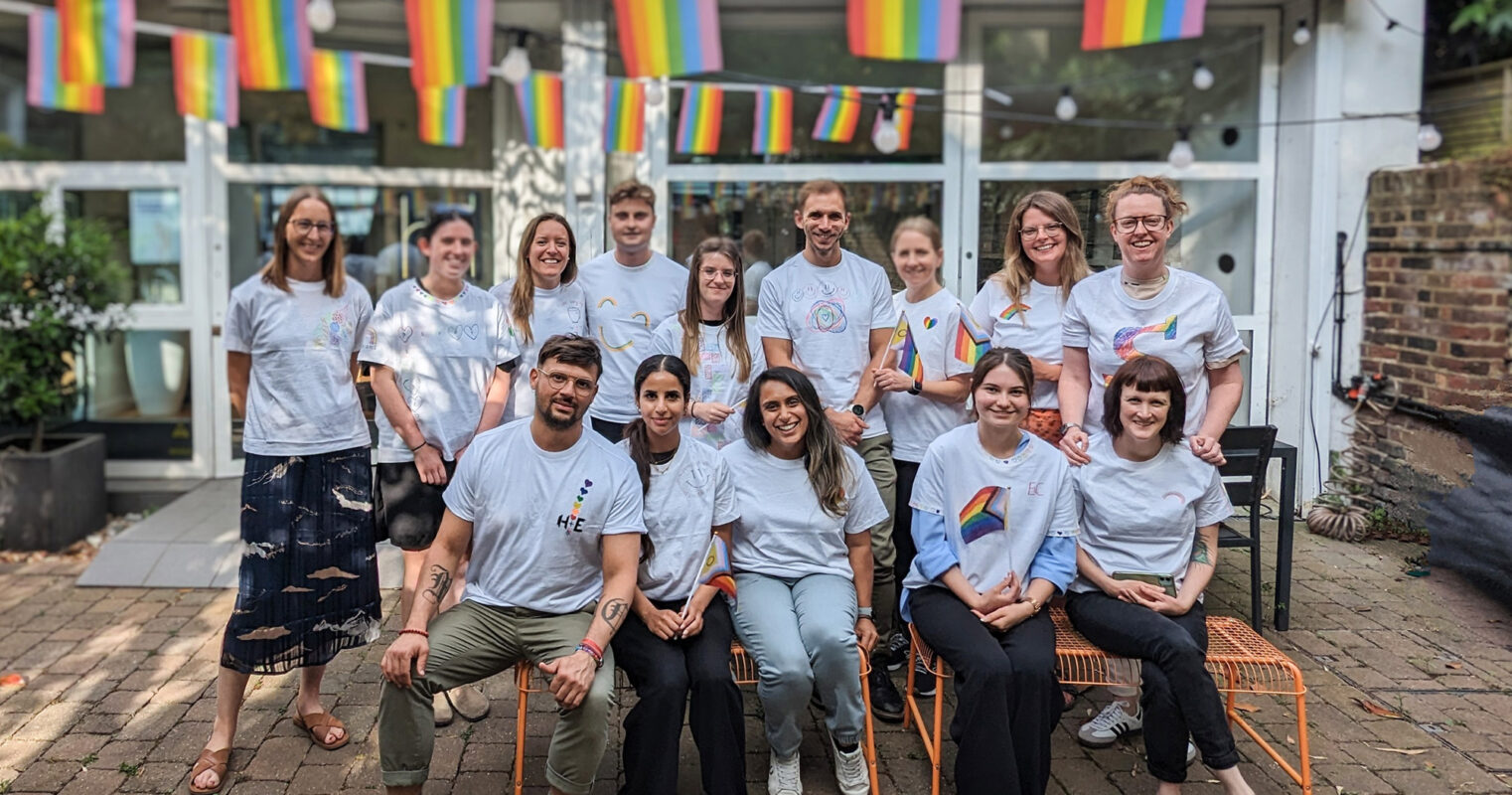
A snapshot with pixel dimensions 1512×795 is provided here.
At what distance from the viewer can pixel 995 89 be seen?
680 cm

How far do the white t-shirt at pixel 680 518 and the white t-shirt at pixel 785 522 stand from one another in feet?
0.28

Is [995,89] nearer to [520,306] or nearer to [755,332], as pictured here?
[755,332]

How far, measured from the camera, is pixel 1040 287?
12.8ft

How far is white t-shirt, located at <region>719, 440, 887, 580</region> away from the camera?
11.2 feet

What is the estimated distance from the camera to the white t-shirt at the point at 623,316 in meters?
3.94

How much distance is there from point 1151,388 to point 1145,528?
433 mm

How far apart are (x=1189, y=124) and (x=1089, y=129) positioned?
1.91ft

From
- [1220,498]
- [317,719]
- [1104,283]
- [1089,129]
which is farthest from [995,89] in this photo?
[317,719]

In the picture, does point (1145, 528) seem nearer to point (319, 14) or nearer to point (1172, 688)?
point (1172, 688)

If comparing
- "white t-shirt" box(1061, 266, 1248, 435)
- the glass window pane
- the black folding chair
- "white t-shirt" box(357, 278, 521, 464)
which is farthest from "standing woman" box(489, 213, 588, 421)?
the glass window pane

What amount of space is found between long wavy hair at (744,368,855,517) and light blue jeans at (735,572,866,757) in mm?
313

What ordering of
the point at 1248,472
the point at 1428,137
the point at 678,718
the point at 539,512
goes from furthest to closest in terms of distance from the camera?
the point at 1428,137, the point at 1248,472, the point at 539,512, the point at 678,718

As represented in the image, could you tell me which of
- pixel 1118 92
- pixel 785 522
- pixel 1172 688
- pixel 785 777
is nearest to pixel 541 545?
pixel 785 522

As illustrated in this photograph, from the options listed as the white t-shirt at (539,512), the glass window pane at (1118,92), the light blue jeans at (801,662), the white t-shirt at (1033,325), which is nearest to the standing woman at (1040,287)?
the white t-shirt at (1033,325)
